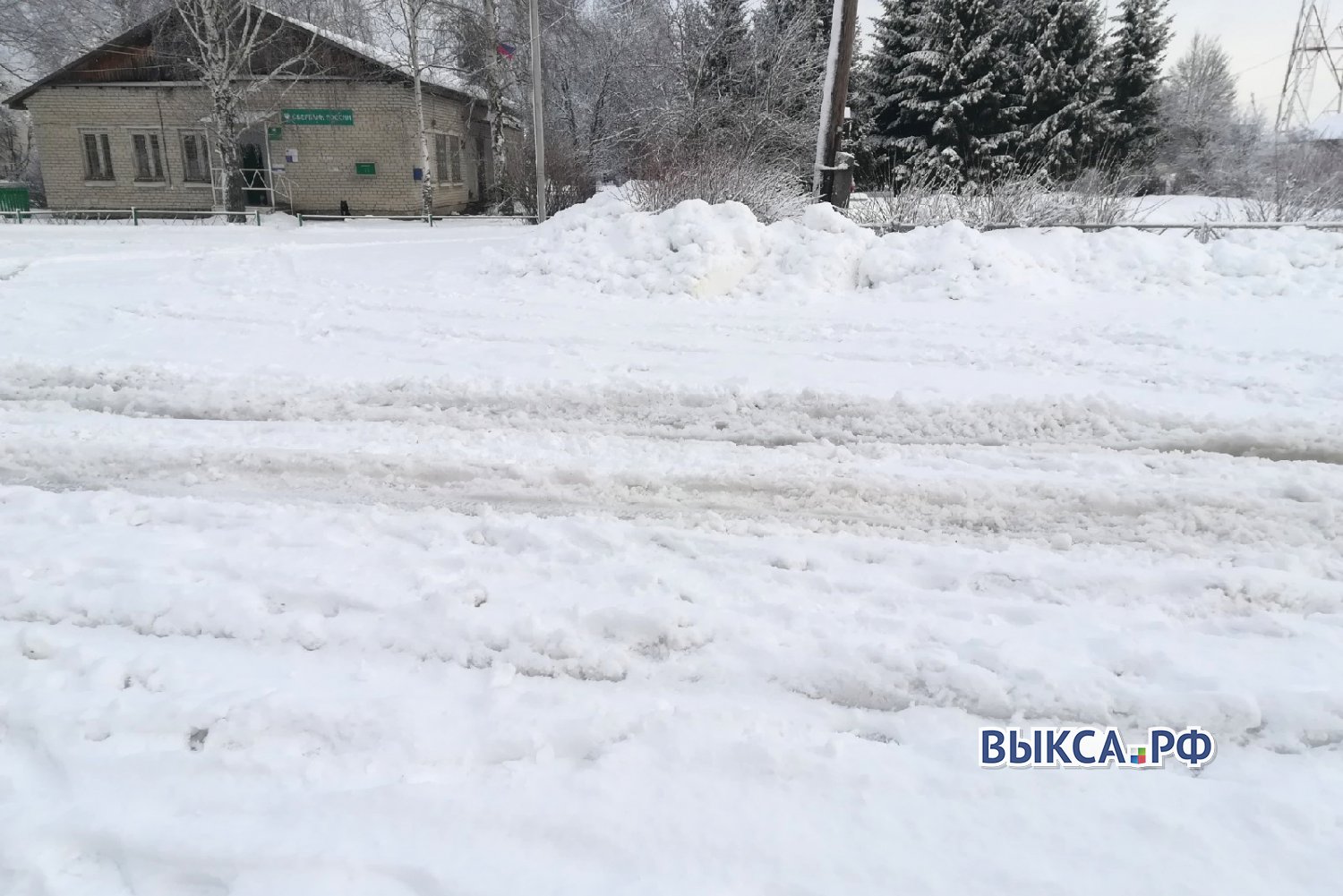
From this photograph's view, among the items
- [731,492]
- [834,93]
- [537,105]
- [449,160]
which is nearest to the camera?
[731,492]

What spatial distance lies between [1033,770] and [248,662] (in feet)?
9.58

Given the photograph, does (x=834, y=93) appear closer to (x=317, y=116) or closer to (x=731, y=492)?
(x=731, y=492)

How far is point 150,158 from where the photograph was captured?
27016 mm

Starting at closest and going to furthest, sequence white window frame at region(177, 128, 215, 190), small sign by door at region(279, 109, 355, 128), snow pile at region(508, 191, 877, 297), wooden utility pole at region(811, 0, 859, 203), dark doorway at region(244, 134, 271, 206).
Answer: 1. snow pile at region(508, 191, 877, 297)
2. wooden utility pole at region(811, 0, 859, 203)
3. small sign by door at region(279, 109, 355, 128)
4. white window frame at region(177, 128, 215, 190)
5. dark doorway at region(244, 134, 271, 206)

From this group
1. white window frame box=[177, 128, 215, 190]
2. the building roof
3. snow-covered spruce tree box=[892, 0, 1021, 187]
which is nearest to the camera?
the building roof

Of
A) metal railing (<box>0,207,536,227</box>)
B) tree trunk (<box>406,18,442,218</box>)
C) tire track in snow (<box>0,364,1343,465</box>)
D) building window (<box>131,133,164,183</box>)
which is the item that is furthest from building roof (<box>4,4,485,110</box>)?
tire track in snow (<box>0,364,1343,465</box>)

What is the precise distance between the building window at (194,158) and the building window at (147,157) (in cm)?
78

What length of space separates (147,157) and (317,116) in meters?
6.45

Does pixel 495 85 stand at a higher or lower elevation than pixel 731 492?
higher

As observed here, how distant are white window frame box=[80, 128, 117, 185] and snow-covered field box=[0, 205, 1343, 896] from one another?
25300 millimetres

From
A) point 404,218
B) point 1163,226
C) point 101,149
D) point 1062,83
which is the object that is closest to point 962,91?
point 1062,83

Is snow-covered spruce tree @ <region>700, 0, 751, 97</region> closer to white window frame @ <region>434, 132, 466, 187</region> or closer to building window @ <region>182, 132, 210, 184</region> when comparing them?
white window frame @ <region>434, 132, 466, 187</region>

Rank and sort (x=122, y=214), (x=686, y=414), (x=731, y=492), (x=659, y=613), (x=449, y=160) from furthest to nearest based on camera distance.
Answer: (x=449, y=160), (x=122, y=214), (x=686, y=414), (x=731, y=492), (x=659, y=613)

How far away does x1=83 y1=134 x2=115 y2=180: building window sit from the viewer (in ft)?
88.1
